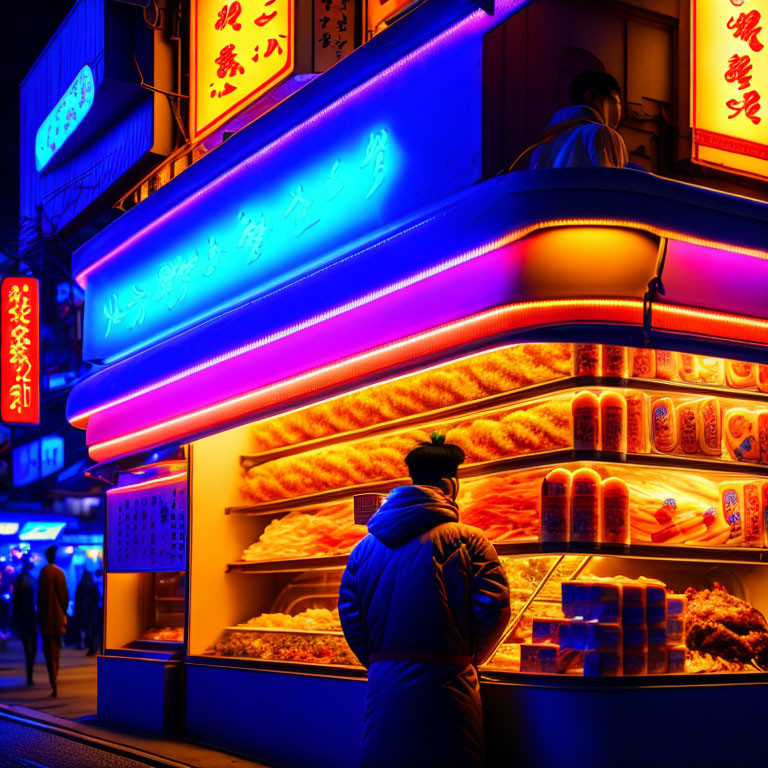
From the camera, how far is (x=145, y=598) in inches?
462

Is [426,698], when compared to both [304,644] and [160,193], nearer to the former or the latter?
[304,644]

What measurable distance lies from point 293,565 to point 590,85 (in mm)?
4807

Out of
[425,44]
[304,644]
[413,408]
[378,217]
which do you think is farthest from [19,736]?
[425,44]

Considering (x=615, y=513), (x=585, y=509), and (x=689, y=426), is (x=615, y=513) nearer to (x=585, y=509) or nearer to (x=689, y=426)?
(x=585, y=509)

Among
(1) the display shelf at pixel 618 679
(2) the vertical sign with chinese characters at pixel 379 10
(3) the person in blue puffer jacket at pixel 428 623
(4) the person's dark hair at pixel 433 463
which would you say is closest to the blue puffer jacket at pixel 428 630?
(3) the person in blue puffer jacket at pixel 428 623

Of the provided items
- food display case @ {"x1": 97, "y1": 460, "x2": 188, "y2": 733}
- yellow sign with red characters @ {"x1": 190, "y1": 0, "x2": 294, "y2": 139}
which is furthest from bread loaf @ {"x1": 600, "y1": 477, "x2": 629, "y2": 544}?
food display case @ {"x1": 97, "y1": 460, "x2": 188, "y2": 733}

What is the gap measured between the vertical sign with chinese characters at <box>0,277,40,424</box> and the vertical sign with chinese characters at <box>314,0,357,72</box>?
34.9 feet

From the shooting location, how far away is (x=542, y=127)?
6.68 meters

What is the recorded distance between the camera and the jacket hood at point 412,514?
217 inches

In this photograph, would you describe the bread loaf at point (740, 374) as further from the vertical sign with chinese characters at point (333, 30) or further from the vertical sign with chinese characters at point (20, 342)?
the vertical sign with chinese characters at point (20, 342)

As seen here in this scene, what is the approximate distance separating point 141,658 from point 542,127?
6.53 meters

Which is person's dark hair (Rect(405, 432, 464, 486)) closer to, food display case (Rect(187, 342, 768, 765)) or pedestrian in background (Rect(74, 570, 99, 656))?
food display case (Rect(187, 342, 768, 765))

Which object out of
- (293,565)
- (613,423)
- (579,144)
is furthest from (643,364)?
(293,565)

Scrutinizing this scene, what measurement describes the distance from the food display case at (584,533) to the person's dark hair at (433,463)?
1.00 m
